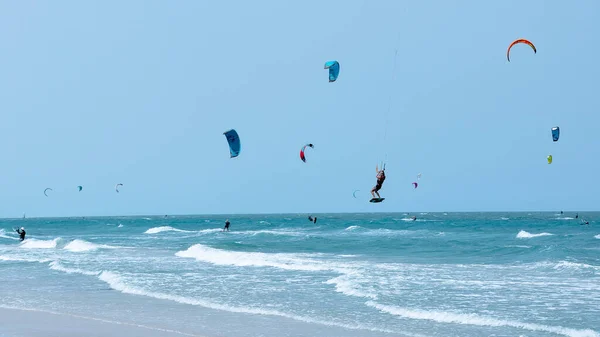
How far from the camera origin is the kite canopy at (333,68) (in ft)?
68.7

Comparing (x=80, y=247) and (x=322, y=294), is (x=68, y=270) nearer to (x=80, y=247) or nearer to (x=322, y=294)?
(x=322, y=294)

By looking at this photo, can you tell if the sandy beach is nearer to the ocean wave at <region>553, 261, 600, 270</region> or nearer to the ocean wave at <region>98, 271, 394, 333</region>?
the ocean wave at <region>98, 271, 394, 333</region>

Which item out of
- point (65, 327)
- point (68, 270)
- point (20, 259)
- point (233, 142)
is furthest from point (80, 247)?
point (65, 327)

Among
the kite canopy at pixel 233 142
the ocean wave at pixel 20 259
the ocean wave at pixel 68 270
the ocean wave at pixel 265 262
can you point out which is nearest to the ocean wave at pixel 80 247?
the ocean wave at pixel 20 259

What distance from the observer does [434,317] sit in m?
12.3

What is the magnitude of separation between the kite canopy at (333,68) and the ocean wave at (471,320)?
914 centimetres

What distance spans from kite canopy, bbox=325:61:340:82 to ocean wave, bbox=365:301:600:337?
30.0 ft

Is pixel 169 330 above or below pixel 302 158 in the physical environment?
below

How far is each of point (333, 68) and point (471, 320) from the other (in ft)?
36.4

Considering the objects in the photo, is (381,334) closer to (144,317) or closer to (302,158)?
(144,317)

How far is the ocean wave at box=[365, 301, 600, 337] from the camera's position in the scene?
1103 cm

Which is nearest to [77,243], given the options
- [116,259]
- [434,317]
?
[116,259]

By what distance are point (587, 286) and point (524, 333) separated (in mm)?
6227

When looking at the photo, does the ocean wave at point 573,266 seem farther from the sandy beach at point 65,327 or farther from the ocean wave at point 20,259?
the ocean wave at point 20,259
